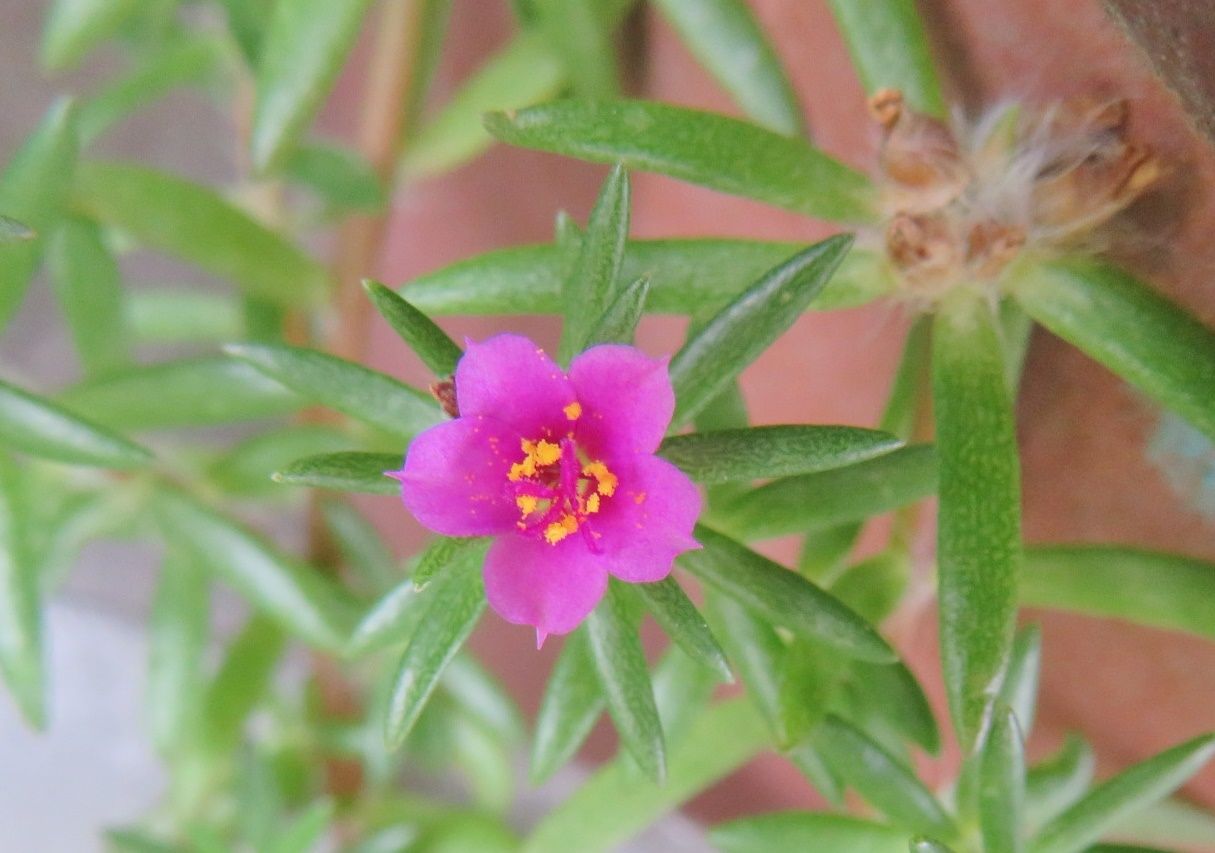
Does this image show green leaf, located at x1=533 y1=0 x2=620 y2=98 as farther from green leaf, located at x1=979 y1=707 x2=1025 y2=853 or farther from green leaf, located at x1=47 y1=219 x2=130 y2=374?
green leaf, located at x1=979 y1=707 x2=1025 y2=853

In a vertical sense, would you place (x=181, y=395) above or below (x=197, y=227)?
below

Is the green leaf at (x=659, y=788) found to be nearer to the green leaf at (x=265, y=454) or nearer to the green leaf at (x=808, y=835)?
the green leaf at (x=808, y=835)

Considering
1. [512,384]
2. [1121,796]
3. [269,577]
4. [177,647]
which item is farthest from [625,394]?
[177,647]

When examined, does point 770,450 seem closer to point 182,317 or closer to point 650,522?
point 650,522

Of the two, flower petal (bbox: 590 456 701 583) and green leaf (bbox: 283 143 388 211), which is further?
green leaf (bbox: 283 143 388 211)

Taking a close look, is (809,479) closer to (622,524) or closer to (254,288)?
(622,524)

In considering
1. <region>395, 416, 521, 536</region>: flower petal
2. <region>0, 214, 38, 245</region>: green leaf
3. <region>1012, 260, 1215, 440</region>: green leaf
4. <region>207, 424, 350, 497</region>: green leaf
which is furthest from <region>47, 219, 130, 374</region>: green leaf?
<region>1012, 260, 1215, 440</region>: green leaf

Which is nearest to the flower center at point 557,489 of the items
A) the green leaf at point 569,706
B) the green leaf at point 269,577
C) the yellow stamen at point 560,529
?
the yellow stamen at point 560,529
